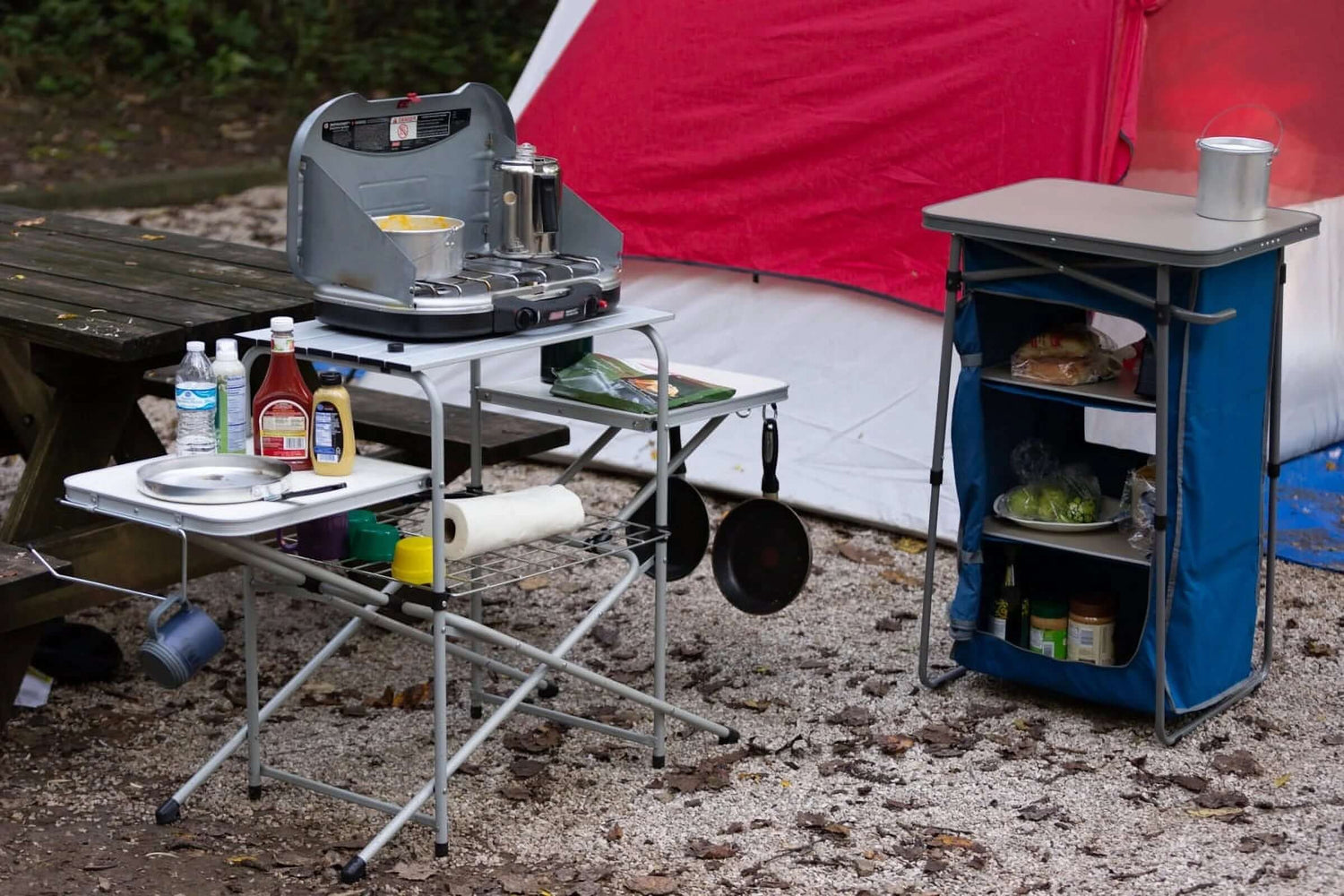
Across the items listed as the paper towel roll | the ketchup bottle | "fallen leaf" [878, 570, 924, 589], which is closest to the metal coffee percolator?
the paper towel roll

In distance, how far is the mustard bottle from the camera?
3350mm

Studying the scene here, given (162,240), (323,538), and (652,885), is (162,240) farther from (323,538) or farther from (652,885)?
(652,885)

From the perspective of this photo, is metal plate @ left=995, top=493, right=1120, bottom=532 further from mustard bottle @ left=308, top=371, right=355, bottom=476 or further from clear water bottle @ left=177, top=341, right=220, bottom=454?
clear water bottle @ left=177, top=341, right=220, bottom=454

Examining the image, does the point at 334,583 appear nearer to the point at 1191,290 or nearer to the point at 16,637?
the point at 16,637

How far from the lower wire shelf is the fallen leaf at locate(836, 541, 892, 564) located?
139 centimetres

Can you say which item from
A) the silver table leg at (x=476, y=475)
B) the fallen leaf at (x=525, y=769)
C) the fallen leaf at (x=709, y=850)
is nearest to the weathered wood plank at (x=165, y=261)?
the silver table leg at (x=476, y=475)

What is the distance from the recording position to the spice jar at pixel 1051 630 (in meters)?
4.32

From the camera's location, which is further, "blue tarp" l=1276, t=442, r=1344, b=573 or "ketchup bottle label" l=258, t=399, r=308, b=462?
"blue tarp" l=1276, t=442, r=1344, b=573

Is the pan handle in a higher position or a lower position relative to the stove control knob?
lower

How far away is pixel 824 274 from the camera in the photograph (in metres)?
5.62

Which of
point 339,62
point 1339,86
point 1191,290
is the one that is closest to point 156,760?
point 1191,290

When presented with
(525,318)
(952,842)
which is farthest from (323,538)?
(952,842)

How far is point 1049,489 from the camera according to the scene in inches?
171

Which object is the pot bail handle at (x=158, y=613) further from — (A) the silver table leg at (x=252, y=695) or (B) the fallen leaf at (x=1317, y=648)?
(B) the fallen leaf at (x=1317, y=648)
